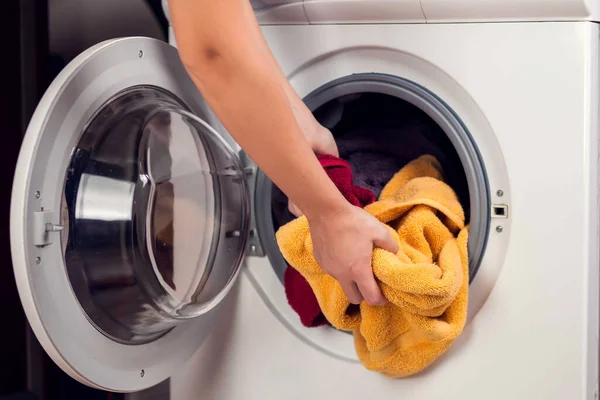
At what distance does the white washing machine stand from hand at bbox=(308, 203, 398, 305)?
0.54 feet

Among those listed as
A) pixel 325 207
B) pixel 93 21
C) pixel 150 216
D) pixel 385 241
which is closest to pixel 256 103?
pixel 325 207

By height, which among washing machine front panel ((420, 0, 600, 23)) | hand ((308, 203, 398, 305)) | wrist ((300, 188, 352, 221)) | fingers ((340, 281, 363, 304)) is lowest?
fingers ((340, 281, 363, 304))

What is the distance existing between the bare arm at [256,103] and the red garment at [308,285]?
15 cm

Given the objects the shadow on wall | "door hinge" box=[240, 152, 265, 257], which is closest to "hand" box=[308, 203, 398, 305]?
"door hinge" box=[240, 152, 265, 257]

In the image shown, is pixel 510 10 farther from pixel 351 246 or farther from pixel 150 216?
pixel 150 216

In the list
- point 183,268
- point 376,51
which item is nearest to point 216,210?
point 183,268

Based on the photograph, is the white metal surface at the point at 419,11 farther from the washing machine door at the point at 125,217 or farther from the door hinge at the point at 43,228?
the door hinge at the point at 43,228

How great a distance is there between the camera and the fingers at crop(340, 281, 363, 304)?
80cm

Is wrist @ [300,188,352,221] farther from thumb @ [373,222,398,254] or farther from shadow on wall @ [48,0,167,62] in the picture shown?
shadow on wall @ [48,0,167,62]

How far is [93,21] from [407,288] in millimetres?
661

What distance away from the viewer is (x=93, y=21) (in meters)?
1.05

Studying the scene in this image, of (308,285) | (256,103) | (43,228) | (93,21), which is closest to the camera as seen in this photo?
(256,103)

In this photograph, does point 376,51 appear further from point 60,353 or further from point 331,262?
point 60,353

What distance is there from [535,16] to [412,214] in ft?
0.96
